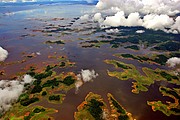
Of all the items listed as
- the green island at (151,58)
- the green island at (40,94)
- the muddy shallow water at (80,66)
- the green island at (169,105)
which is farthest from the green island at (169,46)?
the green island at (40,94)

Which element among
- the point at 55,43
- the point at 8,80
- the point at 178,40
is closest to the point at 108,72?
the point at 8,80

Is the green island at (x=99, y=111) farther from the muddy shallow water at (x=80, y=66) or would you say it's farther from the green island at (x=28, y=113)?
the green island at (x=28, y=113)

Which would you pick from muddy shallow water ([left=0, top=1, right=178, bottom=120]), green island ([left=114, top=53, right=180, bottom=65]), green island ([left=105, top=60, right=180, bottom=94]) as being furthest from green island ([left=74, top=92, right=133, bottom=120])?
green island ([left=114, top=53, right=180, bottom=65])

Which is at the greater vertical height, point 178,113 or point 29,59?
point 29,59

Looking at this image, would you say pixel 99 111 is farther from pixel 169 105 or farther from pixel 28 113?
pixel 169 105

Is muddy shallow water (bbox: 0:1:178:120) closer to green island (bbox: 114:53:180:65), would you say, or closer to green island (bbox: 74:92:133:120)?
green island (bbox: 74:92:133:120)

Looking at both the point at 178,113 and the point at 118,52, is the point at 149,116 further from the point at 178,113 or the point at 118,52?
the point at 118,52
